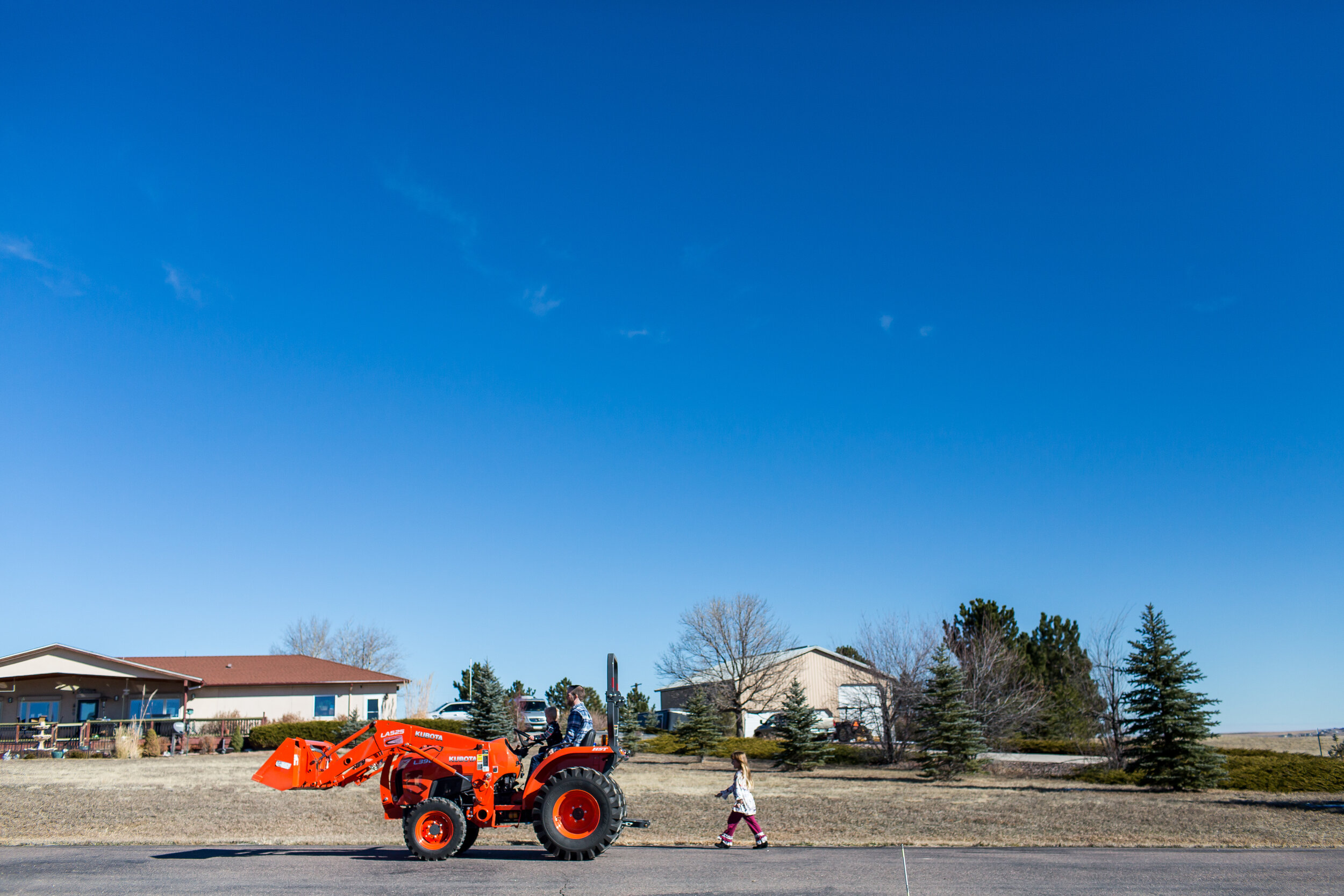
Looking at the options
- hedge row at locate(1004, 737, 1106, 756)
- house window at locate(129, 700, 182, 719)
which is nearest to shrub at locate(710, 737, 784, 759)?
hedge row at locate(1004, 737, 1106, 756)

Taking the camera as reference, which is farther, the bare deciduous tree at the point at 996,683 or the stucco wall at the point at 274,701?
the stucco wall at the point at 274,701

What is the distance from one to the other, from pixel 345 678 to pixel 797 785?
27.0 meters

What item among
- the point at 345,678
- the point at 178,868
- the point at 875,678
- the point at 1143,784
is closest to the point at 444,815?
the point at 178,868

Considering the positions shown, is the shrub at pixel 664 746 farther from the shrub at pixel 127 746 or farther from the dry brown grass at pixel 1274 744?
the dry brown grass at pixel 1274 744

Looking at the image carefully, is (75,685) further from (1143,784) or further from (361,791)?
(1143,784)

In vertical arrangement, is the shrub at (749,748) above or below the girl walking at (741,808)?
below

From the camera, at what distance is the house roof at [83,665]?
39.5m

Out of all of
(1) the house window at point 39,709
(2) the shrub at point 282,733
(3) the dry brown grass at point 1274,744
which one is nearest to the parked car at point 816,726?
(2) the shrub at point 282,733

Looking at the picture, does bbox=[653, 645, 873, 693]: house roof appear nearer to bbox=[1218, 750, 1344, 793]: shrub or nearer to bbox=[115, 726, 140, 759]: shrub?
bbox=[1218, 750, 1344, 793]: shrub

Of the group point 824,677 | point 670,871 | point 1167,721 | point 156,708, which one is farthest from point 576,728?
point 824,677

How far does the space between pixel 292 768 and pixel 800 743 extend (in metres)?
22.6

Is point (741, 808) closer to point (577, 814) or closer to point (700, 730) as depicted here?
point (577, 814)

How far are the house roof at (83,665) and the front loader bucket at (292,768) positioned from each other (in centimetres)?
3232

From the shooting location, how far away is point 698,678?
5150 cm
